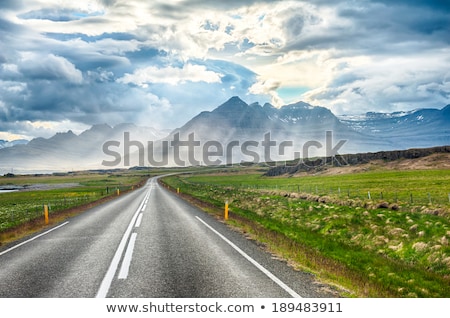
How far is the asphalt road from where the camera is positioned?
8.13 meters

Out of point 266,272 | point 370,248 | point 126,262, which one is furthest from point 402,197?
point 126,262

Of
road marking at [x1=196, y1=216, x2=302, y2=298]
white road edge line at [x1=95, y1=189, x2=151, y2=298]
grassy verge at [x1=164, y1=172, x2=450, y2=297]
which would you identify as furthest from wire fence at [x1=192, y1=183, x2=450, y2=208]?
white road edge line at [x1=95, y1=189, x2=151, y2=298]

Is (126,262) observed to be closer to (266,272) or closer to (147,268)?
(147,268)

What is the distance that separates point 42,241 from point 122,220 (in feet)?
22.2

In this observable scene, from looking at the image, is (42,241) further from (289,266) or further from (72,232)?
(289,266)

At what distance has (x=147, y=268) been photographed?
1014 centimetres

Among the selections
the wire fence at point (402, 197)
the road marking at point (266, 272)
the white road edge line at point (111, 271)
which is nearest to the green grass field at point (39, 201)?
the white road edge line at point (111, 271)

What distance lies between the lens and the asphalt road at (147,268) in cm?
813

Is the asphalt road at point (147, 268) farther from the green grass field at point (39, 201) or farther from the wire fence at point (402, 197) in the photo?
the wire fence at point (402, 197)

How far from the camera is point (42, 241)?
15211mm

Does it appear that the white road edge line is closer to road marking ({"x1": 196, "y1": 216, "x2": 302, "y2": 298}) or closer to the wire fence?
road marking ({"x1": 196, "y1": 216, "x2": 302, "y2": 298})

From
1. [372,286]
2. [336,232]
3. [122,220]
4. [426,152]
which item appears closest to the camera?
[372,286]

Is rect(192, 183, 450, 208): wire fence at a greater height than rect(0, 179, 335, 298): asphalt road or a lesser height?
lesser
